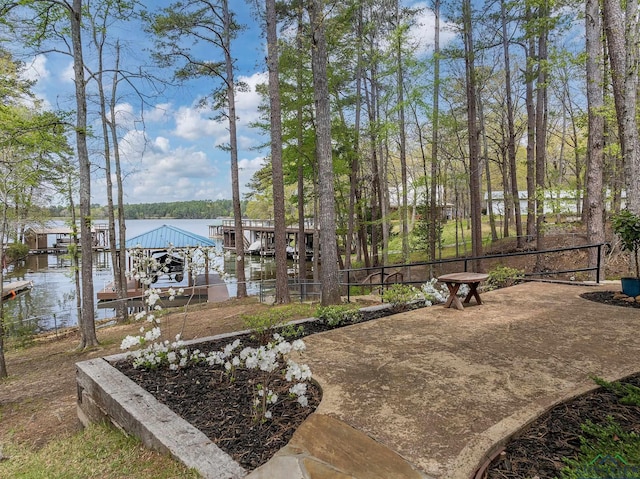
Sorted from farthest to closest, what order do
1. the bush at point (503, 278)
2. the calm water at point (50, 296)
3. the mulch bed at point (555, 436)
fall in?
1. the calm water at point (50, 296)
2. the bush at point (503, 278)
3. the mulch bed at point (555, 436)

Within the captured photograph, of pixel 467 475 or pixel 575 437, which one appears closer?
pixel 467 475

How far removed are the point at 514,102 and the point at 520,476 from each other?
20.1 metres

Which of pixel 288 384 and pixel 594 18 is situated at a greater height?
pixel 594 18

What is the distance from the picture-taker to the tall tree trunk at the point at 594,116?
23.2 feet

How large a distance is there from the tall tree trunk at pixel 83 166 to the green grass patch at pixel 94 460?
188 inches

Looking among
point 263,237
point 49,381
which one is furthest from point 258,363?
point 263,237

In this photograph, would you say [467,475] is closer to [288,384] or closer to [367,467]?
[367,467]

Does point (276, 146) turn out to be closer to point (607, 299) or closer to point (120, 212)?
point (607, 299)

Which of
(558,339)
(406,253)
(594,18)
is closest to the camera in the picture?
(558,339)

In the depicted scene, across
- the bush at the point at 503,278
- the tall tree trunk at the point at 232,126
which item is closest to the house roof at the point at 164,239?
the tall tree trunk at the point at 232,126

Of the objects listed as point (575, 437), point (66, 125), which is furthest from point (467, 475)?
point (66, 125)

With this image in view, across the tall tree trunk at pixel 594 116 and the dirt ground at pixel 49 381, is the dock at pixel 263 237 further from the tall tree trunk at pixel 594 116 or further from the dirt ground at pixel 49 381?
the tall tree trunk at pixel 594 116

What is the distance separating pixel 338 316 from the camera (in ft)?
15.9

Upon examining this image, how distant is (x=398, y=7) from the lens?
13008 millimetres
